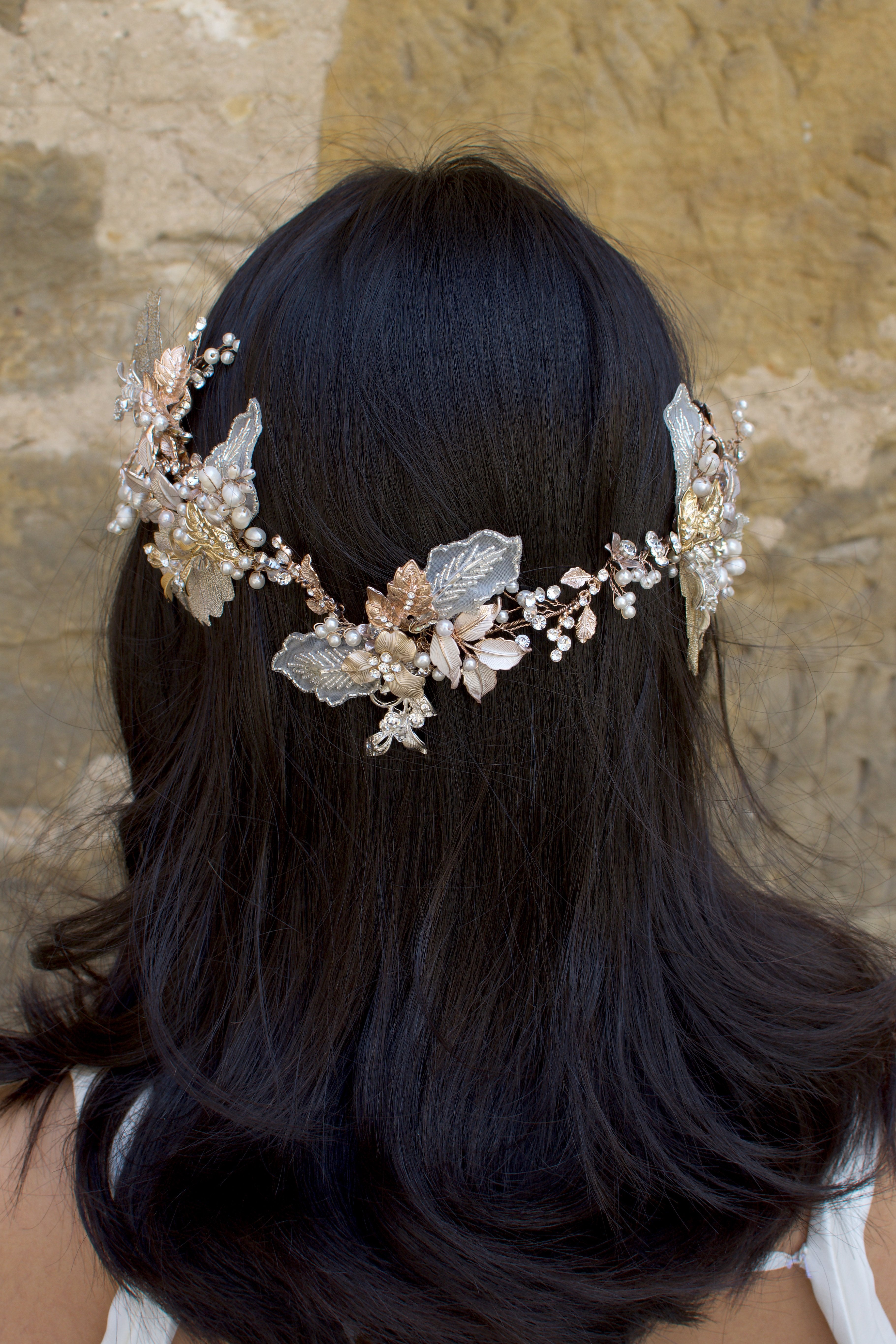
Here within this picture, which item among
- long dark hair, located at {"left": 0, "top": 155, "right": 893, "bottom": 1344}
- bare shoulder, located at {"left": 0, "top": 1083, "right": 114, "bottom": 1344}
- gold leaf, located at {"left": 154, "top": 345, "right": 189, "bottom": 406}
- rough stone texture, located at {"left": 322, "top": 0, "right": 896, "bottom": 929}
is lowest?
bare shoulder, located at {"left": 0, "top": 1083, "right": 114, "bottom": 1344}

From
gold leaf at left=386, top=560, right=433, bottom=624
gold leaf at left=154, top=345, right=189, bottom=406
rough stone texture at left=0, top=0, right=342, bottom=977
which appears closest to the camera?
gold leaf at left=386, top=560, right=433, bottom=624

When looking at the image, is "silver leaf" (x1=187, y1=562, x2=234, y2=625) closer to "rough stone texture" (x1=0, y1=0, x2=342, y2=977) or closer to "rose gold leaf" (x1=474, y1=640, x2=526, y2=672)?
"rose gold leaf" (x1=474, y1=640, x2=526, y2=672)

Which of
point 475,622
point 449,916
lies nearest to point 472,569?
point 475,622

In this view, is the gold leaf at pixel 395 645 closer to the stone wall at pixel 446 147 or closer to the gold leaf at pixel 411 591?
the gold leaf at pixel 411 591

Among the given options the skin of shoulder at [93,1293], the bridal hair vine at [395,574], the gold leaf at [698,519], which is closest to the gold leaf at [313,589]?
the bridal hair vine at [395,574]

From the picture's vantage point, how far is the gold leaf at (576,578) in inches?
27.9

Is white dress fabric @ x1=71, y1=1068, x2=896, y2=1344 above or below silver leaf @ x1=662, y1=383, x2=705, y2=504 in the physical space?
below

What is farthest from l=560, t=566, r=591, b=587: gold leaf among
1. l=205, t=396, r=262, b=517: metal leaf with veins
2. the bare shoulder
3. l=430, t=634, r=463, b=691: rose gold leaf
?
the bare shoulder

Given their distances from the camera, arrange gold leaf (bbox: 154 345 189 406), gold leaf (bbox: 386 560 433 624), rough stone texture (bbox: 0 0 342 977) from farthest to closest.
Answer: rough stone texture (bbox: 0 0 342 977) < gold leaf (bbox: 154 345 189 406) < gold leaf (bbox: 386 560 433 624)

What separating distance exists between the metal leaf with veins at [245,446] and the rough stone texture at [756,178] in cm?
66

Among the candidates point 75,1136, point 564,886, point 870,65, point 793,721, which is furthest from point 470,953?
point 870,65

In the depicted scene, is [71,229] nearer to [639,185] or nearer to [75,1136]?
[639,185]

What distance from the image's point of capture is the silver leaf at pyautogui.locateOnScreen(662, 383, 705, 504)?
2.48 feet

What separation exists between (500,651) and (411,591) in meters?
0.09
